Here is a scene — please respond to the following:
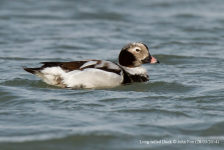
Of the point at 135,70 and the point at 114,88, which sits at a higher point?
the point at 135,70

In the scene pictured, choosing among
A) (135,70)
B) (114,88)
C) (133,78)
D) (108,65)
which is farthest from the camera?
(135,70)

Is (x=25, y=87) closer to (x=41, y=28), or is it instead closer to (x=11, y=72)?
(x=11, y=72)

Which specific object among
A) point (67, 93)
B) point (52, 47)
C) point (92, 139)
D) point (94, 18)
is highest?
point (94, 18)

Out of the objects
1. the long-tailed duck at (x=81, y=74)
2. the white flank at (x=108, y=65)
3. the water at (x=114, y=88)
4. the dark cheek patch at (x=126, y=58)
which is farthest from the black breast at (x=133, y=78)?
the dark cheek patch at (x=126, y=58)

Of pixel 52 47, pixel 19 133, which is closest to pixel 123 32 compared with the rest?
pixel 52 47

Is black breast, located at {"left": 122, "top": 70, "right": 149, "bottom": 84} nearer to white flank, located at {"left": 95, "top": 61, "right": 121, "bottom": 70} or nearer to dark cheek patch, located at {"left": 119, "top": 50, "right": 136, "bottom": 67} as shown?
white flank, located at {"left": 95, "top": 61, "right": 121, "bottom": 70}

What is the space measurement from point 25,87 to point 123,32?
8104 mm

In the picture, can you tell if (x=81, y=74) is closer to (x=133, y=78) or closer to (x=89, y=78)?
(x=89, y=78)

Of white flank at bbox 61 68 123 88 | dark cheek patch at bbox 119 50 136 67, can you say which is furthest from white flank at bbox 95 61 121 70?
dark cheek patch at bbox 119 50 136 67

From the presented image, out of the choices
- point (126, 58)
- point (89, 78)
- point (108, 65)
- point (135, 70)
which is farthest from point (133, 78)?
point (89, 78)

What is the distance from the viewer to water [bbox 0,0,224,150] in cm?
607

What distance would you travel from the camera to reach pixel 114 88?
873 centimetres

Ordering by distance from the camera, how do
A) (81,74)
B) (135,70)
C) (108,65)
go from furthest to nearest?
(135,70) → (108,65) → (81,74)

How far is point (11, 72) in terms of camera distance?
1042 cm
